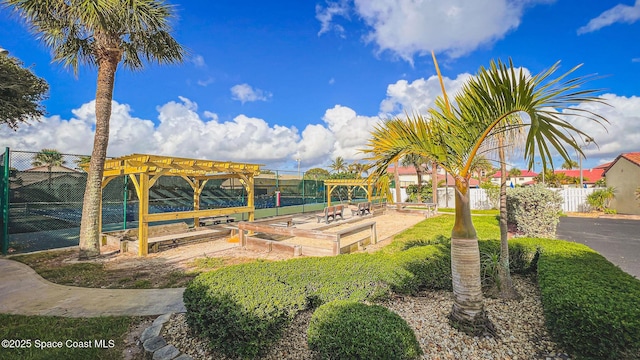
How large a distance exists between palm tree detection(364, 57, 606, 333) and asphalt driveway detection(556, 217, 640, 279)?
461 cm

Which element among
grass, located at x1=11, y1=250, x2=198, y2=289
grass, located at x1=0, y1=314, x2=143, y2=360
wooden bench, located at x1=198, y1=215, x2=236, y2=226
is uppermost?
wooden bench, located at x1=198, y1=215, x2=236, y2=226

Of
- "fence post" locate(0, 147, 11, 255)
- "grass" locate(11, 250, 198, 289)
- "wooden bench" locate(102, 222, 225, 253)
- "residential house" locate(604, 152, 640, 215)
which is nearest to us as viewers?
"grass" locate(11, 250, 198, 289)

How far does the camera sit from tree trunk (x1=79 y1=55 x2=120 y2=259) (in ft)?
21.4

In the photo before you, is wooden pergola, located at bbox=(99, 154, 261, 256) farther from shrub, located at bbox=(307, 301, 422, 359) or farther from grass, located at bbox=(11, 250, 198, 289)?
shrub, located at bbox=(307, 301, 422, 359)

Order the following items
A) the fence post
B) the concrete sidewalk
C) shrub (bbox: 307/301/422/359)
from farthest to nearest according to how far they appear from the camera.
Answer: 1. the fence post
2. the concrete sidewalk
3. shrub (bbox: 307/301/422/359)

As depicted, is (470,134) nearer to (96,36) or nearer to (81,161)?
(96,36)

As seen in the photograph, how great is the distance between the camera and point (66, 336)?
2979 millimetres

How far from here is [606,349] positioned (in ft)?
6.99

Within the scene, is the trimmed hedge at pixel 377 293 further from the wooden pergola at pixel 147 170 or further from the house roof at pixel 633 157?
the house roof at pixel 633 157

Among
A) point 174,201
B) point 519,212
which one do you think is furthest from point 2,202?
point 519,212

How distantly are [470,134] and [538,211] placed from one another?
21.1 feet

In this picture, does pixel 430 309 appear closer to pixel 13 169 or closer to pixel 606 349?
pixel 606 349

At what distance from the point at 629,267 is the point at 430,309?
525 cm

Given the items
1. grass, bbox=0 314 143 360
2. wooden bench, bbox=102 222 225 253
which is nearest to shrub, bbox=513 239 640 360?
grass, bbox=0 314 143 360
